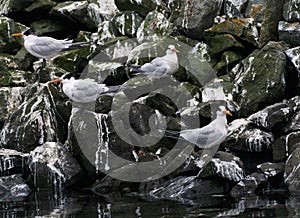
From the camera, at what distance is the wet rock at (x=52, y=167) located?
11.3 m

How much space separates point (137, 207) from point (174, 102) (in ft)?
12.9

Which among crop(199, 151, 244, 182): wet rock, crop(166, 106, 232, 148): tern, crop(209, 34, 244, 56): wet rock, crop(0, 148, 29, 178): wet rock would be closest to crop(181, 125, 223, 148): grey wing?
crop(166, 106, 232, 148): tern

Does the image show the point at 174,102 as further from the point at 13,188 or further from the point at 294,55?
the point at 13,188

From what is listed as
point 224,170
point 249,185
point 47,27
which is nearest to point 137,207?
point 224,170

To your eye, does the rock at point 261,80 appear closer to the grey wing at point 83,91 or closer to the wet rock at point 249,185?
the wet rock at point 249,185

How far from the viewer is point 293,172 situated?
9617mm

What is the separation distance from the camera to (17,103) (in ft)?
45.7

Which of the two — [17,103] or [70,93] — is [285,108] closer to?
[70,93]

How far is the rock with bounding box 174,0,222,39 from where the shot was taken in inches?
579

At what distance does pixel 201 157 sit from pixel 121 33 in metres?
6.27

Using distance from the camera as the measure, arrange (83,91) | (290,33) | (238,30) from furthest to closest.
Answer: (238,30)
(290,33)
(83,91)

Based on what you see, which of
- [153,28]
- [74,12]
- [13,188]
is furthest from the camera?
[74,12]

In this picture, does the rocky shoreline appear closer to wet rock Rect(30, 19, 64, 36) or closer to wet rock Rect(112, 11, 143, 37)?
wet rock Rect(112, 11, 143, 37)

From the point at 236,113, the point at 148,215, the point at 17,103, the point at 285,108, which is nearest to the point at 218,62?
the point at 236,113
